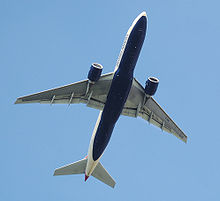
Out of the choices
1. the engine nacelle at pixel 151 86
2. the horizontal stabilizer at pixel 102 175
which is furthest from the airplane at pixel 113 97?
the horizontal stabilizer at pixel 102 175

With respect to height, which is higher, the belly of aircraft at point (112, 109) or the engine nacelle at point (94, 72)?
the engine nacelle at point (94, 72)

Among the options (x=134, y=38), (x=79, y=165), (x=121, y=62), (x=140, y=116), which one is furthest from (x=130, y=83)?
(x=79, y=165)

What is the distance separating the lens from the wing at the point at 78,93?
31.2 metres

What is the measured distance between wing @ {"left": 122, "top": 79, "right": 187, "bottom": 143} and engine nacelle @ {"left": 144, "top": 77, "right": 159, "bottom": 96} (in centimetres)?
84

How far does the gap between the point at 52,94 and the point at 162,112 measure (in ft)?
36.8

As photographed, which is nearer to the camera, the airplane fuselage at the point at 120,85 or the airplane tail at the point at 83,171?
the airplane fuselage at the point at 120,85

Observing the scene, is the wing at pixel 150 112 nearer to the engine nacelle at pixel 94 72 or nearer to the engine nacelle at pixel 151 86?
the engine nacelle at pixel 151 86

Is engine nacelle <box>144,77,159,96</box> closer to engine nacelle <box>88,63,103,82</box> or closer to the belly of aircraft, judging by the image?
the belly of aircraft

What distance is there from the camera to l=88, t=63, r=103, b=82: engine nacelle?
99.8ft

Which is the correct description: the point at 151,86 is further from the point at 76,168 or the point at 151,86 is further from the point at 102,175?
the point at 76,168

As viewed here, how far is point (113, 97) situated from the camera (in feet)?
98.9

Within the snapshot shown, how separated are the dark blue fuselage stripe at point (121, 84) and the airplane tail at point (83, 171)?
5.63 m

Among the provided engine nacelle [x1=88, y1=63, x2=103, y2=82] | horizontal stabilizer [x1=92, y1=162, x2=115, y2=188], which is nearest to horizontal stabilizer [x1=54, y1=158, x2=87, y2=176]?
horizontal stabilizer [x1=92, y1=162, x2=115, y2=188]

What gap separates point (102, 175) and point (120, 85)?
1220 cm
